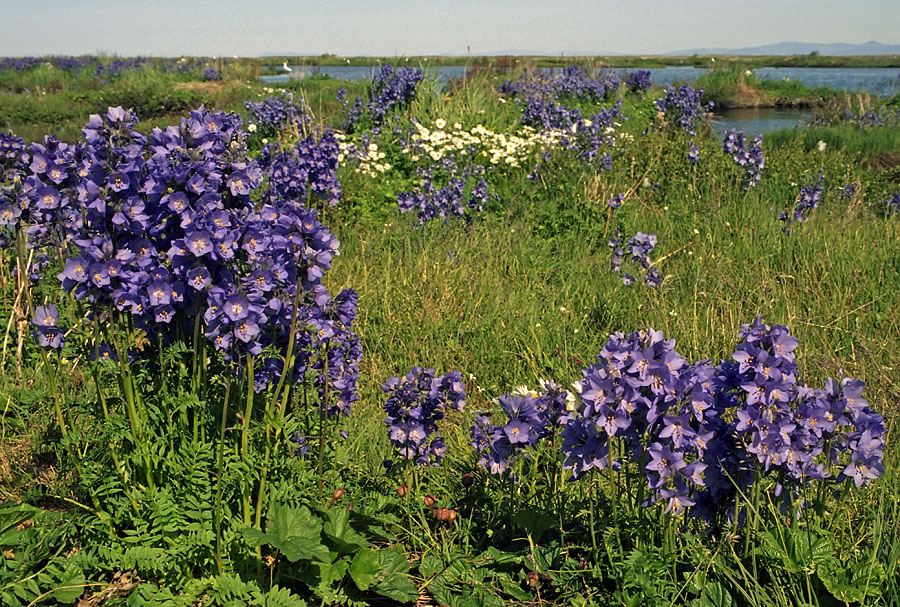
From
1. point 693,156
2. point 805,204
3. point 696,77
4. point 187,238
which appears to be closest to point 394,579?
point 187,238

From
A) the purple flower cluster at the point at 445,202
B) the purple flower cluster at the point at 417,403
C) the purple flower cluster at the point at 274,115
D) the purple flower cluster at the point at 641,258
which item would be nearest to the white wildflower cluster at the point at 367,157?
the purple flower cluster at the point at 445,202

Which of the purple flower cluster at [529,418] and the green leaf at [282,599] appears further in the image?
the purple flower cluster at [529,418]

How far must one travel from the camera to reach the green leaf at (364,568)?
2.11 m

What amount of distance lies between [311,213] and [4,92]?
78.8ft

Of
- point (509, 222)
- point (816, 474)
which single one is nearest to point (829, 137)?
point (509, 222)

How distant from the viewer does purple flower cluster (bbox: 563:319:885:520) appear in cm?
189

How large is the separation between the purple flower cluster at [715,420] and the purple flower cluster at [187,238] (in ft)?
2.97

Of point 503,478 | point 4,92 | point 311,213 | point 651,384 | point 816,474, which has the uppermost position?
point 4,92

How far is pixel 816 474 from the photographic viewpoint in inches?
81.6

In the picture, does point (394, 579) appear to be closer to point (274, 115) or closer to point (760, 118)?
point (274, 115)

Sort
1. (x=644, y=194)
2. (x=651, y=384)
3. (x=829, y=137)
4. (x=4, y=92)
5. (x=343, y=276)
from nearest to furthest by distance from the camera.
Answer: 1. (x=651, y=384)
2. (x=343, y=276)
3. (x=644, y=194)
4. (x=829, y=137)
5. (x=4, y=92)

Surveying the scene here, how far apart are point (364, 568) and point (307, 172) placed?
4093mm

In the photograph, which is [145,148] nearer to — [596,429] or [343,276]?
[596,429]

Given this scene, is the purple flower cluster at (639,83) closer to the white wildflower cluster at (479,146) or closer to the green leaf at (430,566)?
the white wildflower cluster at (479,146)
